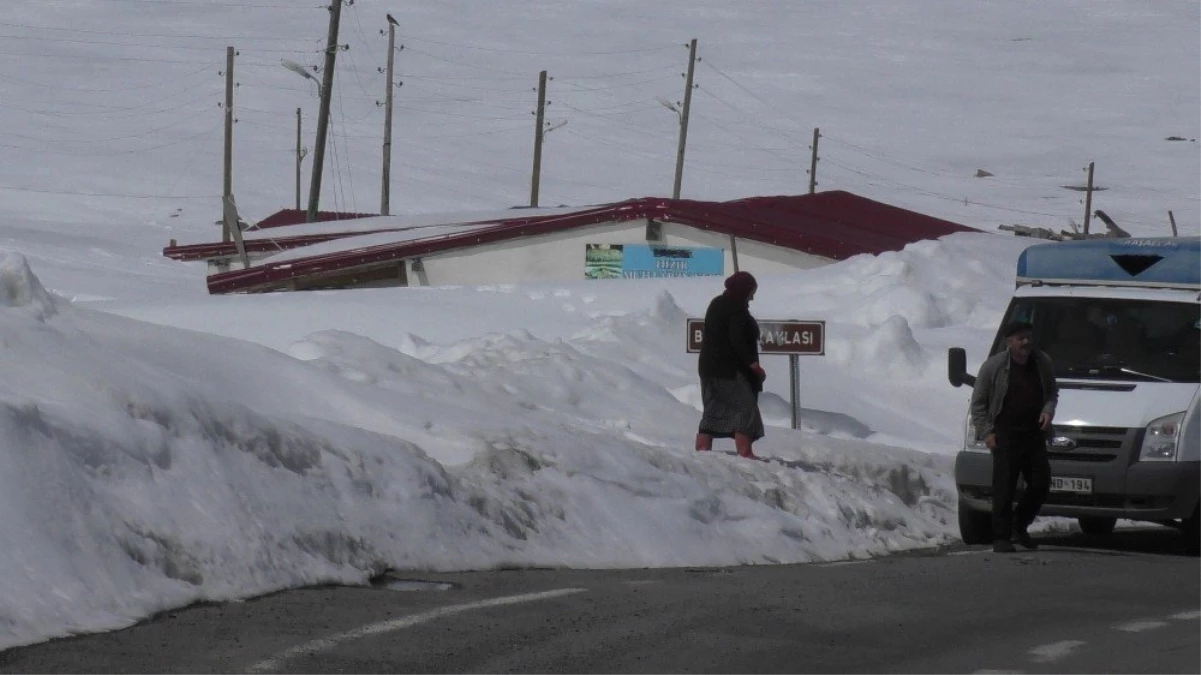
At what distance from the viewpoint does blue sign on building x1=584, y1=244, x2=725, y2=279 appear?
105ft

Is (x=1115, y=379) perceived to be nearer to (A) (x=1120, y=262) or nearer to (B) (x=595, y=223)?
(A) (x=1120, y=262)

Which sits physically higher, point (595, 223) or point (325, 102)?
point (325, 102)

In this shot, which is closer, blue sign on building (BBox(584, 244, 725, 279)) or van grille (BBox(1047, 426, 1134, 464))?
van grille (BBox(1047, 426, 1134, 464))

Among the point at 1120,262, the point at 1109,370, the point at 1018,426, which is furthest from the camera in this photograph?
the point at 1120,262

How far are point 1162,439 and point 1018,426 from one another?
3.24ft

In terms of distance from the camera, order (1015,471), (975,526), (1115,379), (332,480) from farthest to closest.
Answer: (975,526), (1115,379), (1015,471), (332,480)

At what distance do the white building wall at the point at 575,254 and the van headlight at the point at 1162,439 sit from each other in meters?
19.6

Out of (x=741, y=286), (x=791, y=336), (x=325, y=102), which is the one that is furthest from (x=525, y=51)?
(x=741, y=286)

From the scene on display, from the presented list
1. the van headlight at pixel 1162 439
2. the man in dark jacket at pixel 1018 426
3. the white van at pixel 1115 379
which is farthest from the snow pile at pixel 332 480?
the van headlight at pixel 1162 439

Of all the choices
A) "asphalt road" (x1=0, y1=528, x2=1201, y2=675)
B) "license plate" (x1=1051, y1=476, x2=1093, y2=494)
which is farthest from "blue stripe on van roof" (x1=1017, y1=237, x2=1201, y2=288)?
"asphalt road" (x1=0, y1=528, x2=1201, y2=675)

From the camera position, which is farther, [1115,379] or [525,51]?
[525,51]

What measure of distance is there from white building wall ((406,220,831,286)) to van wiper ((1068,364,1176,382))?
1878 cm

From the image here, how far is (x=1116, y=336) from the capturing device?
1331cm

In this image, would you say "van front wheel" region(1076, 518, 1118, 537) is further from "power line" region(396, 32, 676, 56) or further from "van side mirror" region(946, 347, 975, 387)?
"power line" region(396, 32, 676, 56)
